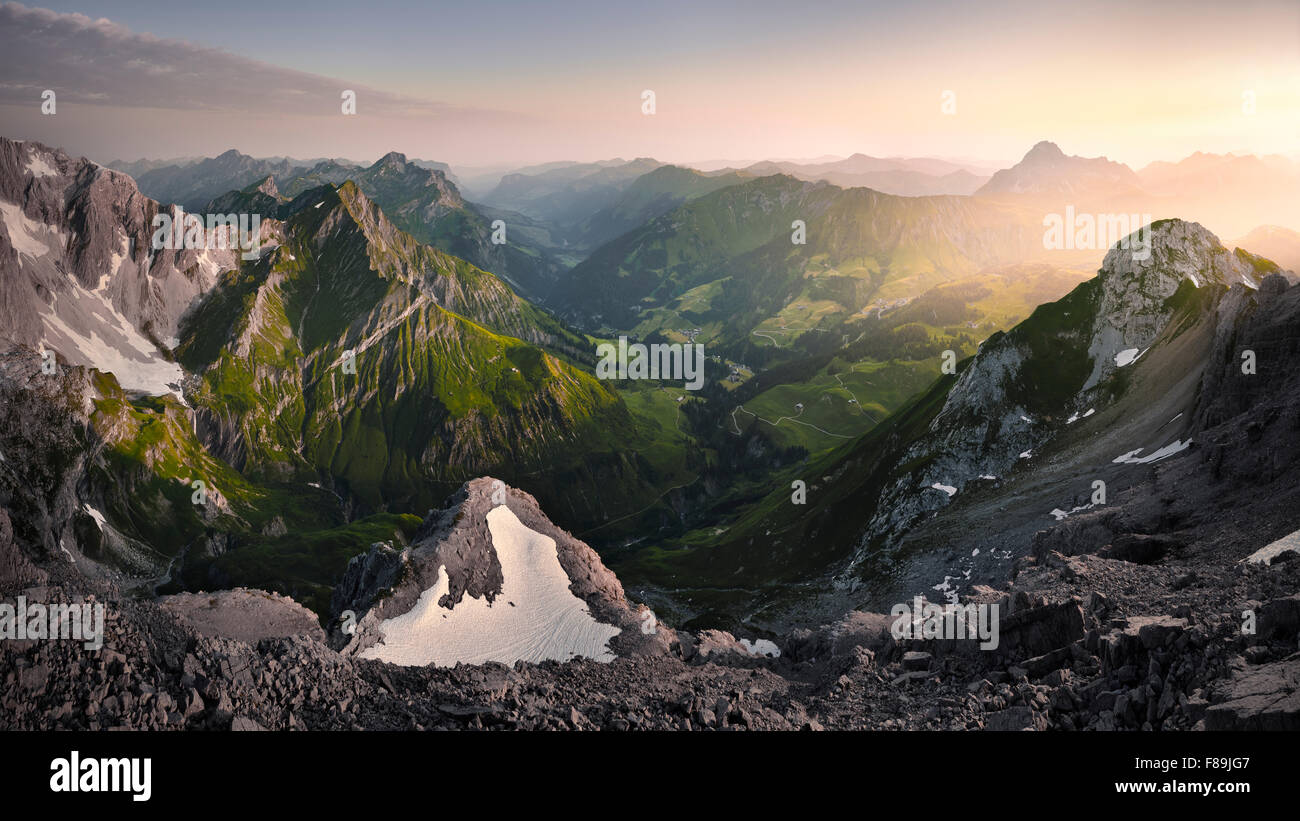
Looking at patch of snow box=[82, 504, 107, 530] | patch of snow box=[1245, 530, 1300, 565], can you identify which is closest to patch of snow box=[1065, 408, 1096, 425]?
patch of snow box=[1245, 530, 1300, 565]

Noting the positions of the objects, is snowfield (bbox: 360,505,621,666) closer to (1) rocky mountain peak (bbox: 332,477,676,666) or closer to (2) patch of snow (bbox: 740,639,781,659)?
(1) rocky mountain peak (bbox: 332,477,676,666)

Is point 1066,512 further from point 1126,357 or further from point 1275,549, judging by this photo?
point 1126,357

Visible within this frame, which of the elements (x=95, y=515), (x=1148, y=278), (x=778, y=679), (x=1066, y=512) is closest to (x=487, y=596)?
(x=778, y=679)

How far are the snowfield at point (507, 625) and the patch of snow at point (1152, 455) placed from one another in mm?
70482

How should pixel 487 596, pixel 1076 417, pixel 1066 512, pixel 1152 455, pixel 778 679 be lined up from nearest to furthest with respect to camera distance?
pixel 778 679 < pixel 487 596 < pixel 1066 512 < pixel 1152 455 < pixel 1076 417

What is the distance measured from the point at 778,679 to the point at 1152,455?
206ft

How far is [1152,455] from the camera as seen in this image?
89500 millimetres

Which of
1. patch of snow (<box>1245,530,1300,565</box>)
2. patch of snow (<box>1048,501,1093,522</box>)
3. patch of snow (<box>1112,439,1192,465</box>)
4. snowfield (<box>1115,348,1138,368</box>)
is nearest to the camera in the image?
patch of snow (<box>1245,530,1300,565</box>)

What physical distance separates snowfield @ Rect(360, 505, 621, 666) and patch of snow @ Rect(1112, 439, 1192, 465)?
70482 millimetres

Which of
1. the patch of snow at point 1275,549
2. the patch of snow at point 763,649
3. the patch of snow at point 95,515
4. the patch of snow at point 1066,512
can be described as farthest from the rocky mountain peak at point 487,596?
the patch of snow at point 95,515

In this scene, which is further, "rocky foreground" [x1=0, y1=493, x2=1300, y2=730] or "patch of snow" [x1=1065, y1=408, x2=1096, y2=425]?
"patch of snow" [x1=1065, y1=408, x2=1096, y2=425]

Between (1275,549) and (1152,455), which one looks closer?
(1275,549)

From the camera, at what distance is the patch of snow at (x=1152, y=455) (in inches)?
3378

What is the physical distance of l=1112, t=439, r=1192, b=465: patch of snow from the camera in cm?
8581
